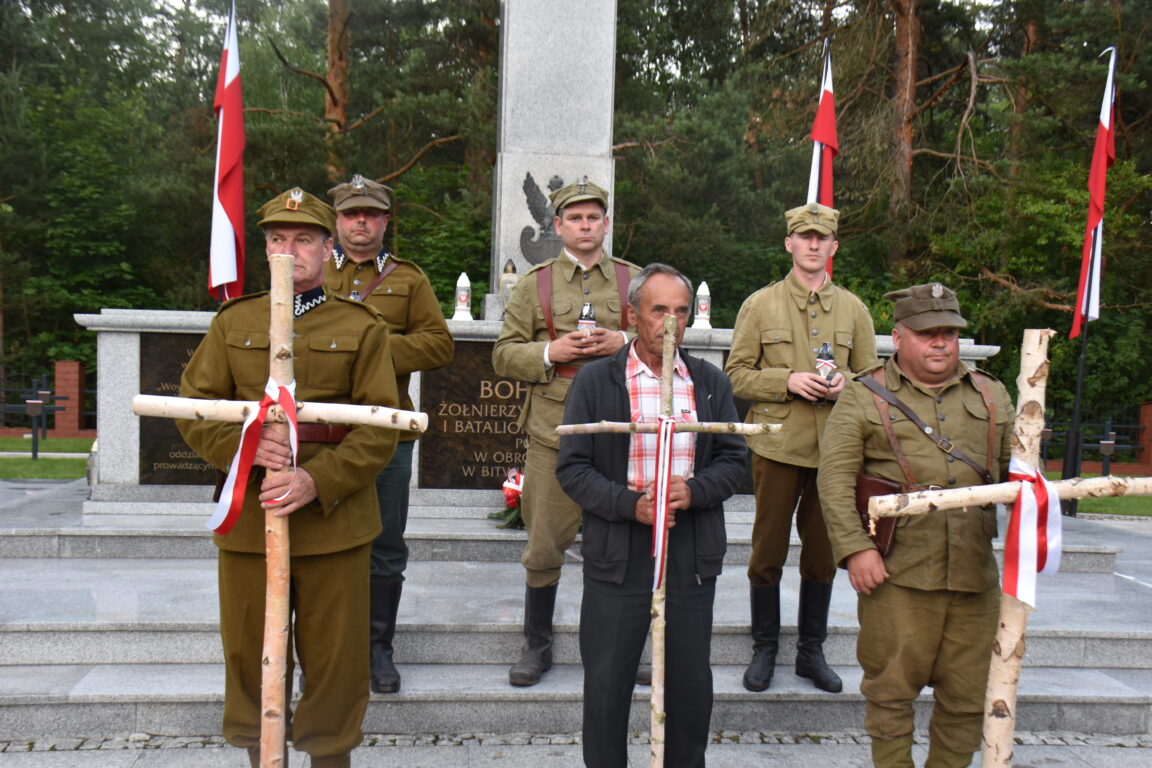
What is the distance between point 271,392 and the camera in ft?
8.30

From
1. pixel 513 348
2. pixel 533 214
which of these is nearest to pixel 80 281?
pixel 533 214

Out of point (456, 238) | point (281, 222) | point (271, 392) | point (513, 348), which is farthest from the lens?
point (456, 238)

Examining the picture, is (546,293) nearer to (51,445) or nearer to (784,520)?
(784,520)

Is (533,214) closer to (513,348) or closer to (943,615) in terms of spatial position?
(513,348)

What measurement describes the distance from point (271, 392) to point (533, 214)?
5477 millimetres

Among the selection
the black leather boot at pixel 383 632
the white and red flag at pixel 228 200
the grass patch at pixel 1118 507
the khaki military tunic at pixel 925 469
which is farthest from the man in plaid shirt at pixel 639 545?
the grass patch at pixel 1118 507

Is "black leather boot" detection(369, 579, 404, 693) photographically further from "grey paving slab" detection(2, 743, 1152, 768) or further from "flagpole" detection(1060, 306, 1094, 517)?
"flagpole" detection(1060, 306, 1094, 517)

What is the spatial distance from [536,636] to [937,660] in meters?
1.77

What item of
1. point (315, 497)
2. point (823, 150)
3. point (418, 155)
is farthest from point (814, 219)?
point (418, 155)

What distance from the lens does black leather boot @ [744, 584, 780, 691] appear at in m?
4.18

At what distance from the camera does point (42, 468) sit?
10930 mm

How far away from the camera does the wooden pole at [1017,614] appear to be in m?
2.49

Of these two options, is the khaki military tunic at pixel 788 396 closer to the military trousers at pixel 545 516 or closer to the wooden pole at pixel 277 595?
the military trousers at pixel 545 516

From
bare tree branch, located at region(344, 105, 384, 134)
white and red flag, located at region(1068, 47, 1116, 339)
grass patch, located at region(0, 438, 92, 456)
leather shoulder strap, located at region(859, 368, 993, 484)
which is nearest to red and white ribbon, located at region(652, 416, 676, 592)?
leather shoulder strap, located at region(859, 368, 993, 484)
